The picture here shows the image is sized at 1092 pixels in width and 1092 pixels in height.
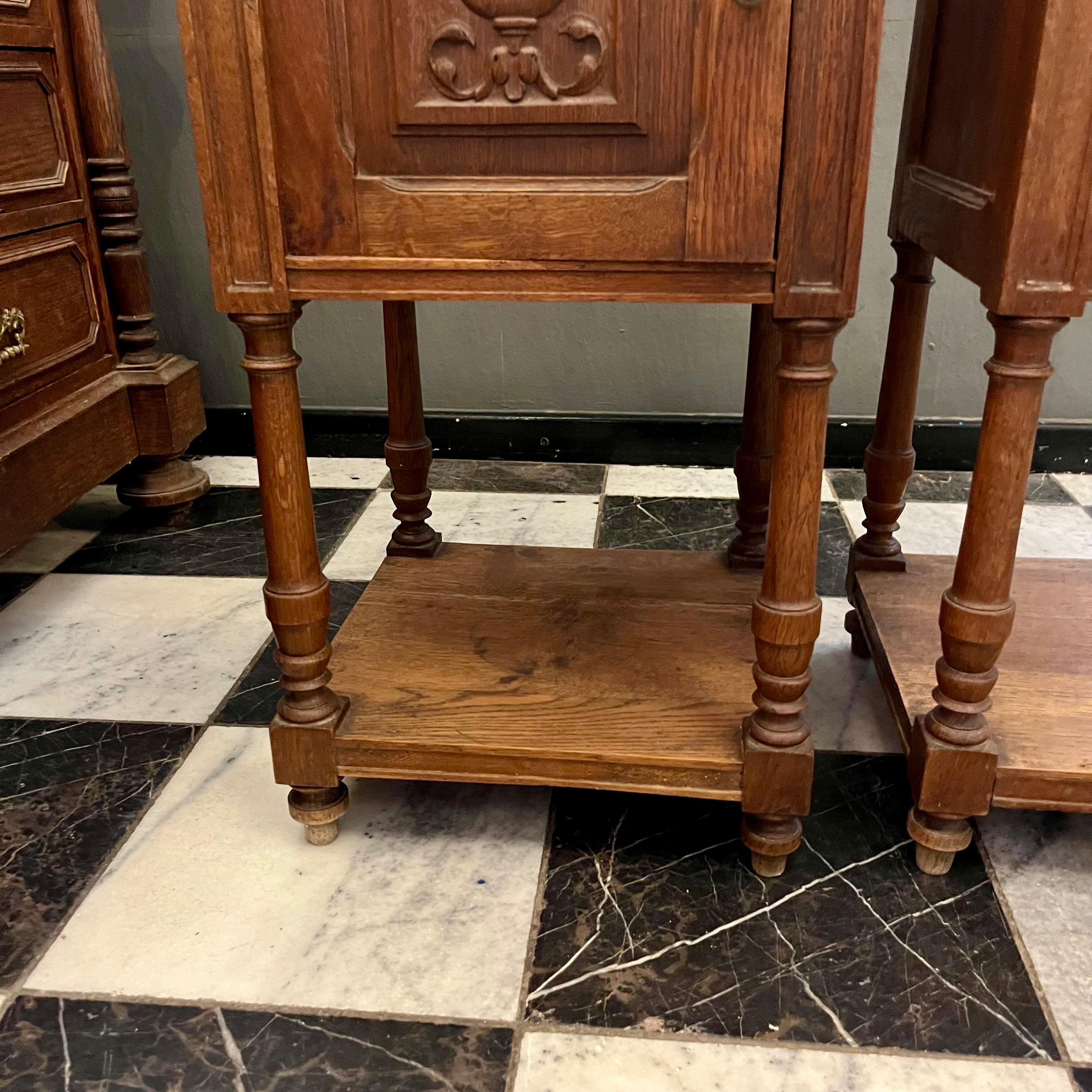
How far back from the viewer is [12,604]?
61.2 inches

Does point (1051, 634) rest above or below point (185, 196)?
below

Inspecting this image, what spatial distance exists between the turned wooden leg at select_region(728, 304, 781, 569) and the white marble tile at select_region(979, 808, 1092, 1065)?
0.40 metres

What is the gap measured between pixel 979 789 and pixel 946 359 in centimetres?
122

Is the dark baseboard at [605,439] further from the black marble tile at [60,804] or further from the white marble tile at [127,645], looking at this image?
the black marble tile at [60,804]

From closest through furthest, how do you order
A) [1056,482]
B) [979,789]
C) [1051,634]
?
[979,789]
[1051,634]
[1056,482]

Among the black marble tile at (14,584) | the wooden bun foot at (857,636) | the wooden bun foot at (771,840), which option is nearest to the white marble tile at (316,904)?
the wooden bun foot at (771,840)

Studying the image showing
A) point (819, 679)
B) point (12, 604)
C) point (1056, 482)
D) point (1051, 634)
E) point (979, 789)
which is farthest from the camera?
point (1056, 482)

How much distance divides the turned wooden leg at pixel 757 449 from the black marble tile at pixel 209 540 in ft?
2.15

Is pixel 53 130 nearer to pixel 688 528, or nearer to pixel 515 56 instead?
pixel 515 56

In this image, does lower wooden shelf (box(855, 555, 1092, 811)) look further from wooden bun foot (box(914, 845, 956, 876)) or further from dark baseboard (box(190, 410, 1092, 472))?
dark baseboard (box(190, 410, 1092, 472))

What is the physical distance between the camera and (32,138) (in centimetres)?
148

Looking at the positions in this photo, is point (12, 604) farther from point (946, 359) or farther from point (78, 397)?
point (946, 359)

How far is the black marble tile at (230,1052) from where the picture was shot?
808mm

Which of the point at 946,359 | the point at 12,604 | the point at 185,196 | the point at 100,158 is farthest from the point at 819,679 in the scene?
the point at 185,196
